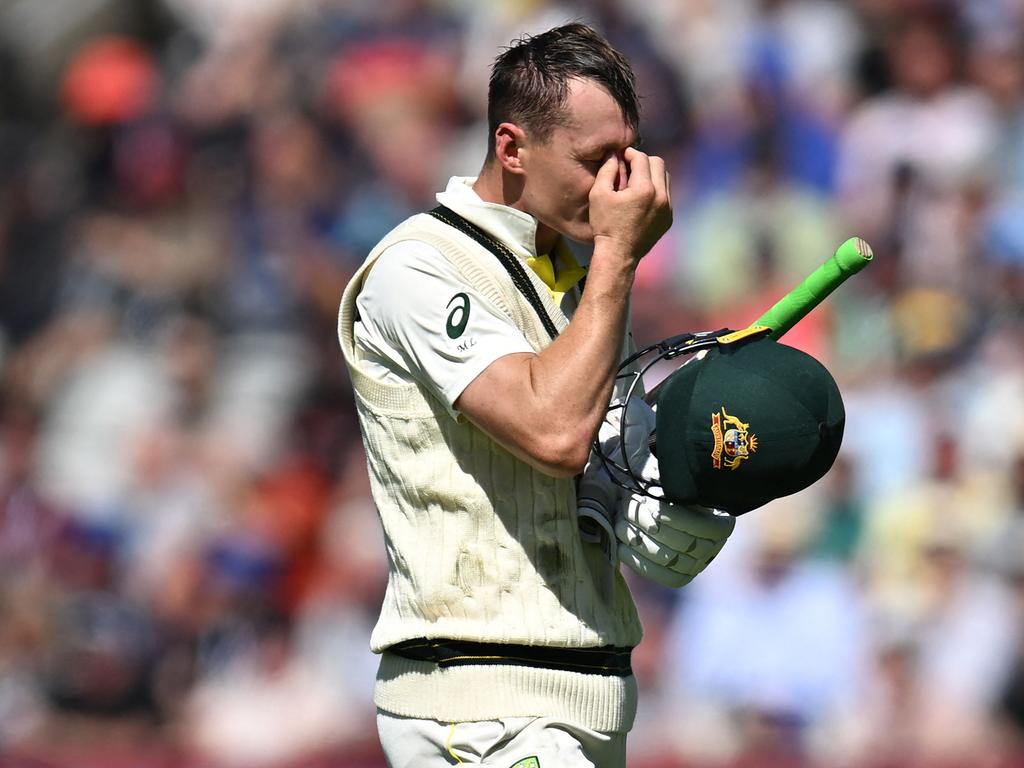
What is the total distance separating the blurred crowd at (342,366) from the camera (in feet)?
22.4

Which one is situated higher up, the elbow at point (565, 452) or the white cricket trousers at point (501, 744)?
the elbow at point (565, 452)

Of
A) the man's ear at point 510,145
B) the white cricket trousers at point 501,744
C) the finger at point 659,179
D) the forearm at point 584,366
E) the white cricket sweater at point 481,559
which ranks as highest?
the man's ear at point 510,145

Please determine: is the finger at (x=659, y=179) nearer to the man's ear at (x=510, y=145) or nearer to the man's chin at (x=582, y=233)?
the man's chin at (x=582, y=233)

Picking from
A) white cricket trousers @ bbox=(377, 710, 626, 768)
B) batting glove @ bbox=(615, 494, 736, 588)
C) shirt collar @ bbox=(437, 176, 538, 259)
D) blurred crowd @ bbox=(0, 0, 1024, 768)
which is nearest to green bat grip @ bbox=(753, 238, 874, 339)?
batting glove @ bbox=(615, 494, 736, 588)

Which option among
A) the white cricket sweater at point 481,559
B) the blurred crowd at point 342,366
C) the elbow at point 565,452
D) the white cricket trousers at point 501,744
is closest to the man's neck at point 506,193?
the white cricket sweater at point 481,559

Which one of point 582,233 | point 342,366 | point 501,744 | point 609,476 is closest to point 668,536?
point 609,476

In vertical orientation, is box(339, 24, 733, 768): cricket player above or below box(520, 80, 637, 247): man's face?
below

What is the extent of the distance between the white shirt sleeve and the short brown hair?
0.33 metres

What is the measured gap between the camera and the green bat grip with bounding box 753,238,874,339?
3.04 m

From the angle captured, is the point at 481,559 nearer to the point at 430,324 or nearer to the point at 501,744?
the point at 501,744

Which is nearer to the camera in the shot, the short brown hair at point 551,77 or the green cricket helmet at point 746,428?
the green cricket helmet at point 746,428

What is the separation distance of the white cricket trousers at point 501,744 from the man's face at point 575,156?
0.94m

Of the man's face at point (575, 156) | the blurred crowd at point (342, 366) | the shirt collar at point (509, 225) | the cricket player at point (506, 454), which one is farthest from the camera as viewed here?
the blurred crowd at point (342, 366)

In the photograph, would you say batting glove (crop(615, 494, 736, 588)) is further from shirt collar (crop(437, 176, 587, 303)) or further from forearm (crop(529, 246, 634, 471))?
shirt collar (crop(437, 176, 587, 303))
